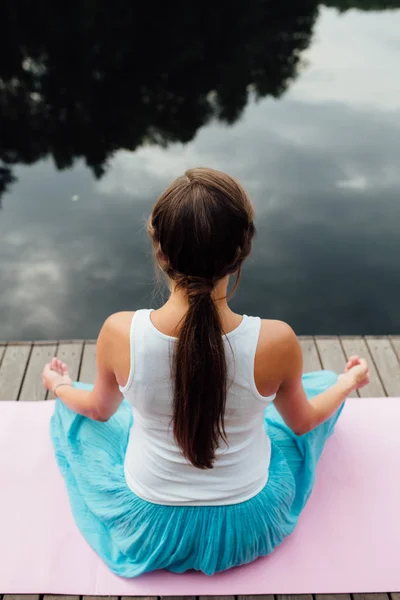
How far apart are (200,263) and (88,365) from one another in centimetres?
127

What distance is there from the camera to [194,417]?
127 centimetres

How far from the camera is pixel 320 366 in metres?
2.30

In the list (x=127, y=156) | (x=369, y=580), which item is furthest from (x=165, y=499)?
(x=127, y=156)

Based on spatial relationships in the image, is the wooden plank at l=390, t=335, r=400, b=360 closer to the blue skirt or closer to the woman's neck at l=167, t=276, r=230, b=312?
the blue skirt

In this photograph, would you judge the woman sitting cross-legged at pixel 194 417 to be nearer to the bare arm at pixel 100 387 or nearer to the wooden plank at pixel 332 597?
the bare arm at pixel 100 387

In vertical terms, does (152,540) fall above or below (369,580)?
above

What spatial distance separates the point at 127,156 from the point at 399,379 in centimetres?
238

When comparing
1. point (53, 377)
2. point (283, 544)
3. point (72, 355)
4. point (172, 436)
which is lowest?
point (283, 544)

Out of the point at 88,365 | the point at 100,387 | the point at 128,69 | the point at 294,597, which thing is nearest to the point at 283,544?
the point at 294,597

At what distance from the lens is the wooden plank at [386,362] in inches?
87.0

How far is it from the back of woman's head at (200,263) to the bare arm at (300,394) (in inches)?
5.9

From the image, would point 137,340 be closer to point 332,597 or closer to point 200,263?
point 200,263

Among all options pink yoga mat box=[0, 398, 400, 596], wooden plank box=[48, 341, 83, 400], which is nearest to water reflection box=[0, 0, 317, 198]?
wooden plank box=[48, 341, 83, 400]

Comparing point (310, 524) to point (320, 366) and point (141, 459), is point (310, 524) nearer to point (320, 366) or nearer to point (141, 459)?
point (141, 459)
